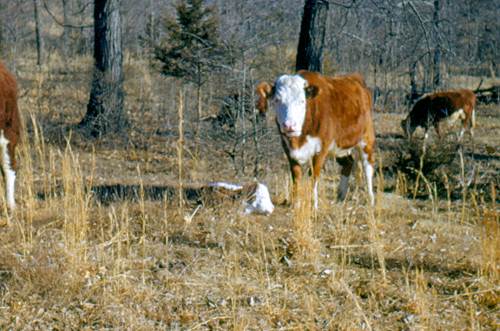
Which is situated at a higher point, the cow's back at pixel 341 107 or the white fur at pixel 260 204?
the cow's back at pixel 341 107

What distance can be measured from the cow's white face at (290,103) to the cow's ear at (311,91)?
0.07m

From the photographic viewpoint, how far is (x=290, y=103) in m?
7.07

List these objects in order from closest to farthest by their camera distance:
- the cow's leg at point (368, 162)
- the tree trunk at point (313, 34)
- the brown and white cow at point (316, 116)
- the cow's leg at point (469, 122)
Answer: the brown and white cow at point (316, 116) → the cow's leg at point (368, 162) → the tree trunk at point (313, 34) → the cow's leg at point (469, 122)

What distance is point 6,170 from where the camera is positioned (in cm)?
757

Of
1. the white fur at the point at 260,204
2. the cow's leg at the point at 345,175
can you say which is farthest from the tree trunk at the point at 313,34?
the white fur at the point at 260,204

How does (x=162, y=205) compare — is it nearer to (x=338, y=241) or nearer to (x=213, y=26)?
(x=338, y=241)

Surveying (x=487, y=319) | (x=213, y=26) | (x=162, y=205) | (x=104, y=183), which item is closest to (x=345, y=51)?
(x=213, y=26)

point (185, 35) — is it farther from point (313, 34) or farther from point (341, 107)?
point (341, 107)

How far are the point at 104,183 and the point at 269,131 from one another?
278 centimetres

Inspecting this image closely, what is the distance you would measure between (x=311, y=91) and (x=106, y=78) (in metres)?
7.94

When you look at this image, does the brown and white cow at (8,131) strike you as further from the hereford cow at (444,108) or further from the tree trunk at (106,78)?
the hereford cow at (444,108)

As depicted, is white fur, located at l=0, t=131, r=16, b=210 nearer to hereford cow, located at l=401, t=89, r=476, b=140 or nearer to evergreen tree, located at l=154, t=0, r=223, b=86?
evergreen tree, located at l=154, t=0, r=223, b=86

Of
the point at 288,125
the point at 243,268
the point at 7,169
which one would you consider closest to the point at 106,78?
the point at 7,169

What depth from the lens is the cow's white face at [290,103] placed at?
7004 millimetres
